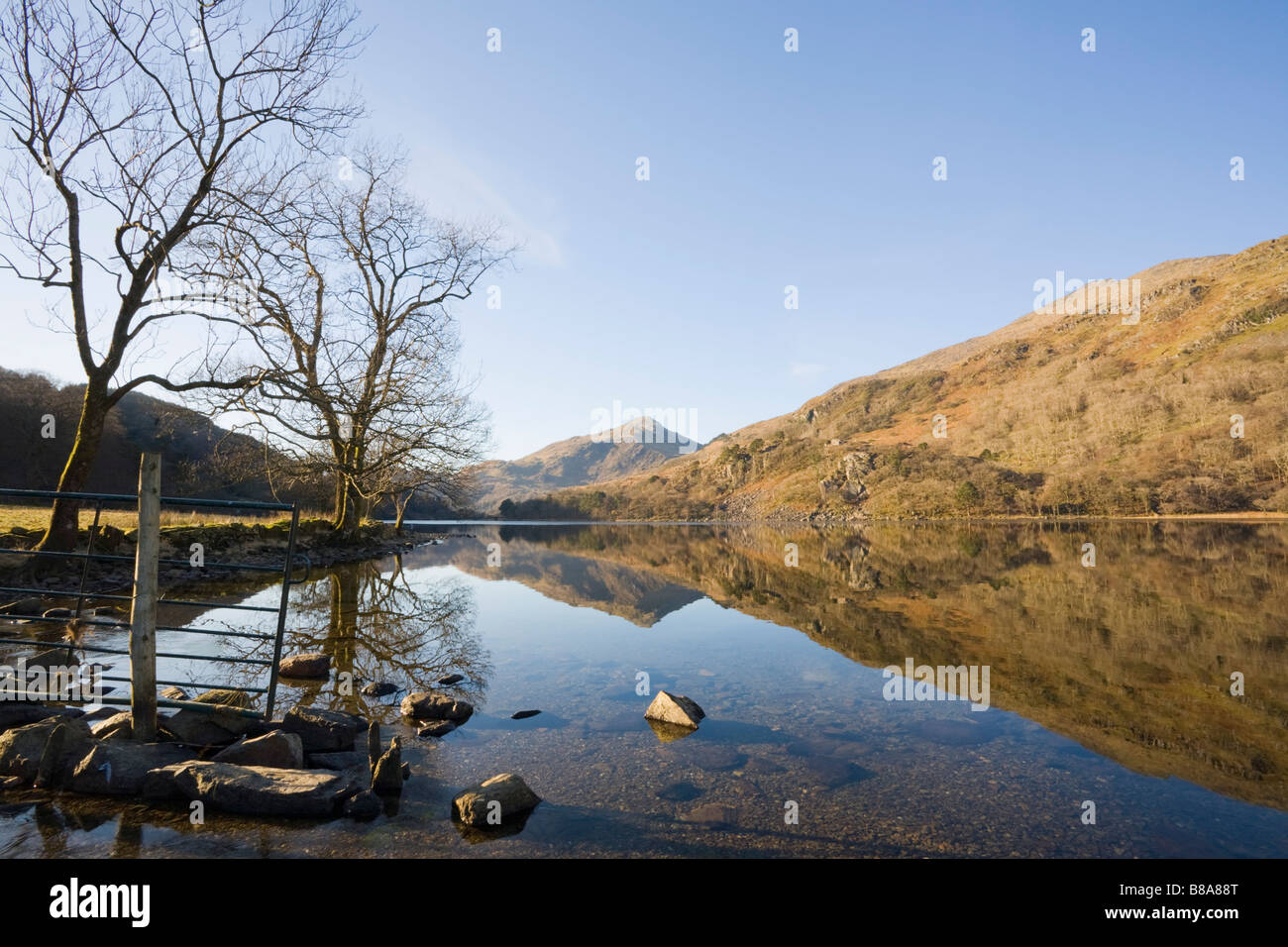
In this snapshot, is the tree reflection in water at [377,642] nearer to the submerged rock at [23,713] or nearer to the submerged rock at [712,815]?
the submerged rock at [23,713]

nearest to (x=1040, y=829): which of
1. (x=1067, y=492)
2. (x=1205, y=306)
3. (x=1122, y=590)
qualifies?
(x=1122, y=590)

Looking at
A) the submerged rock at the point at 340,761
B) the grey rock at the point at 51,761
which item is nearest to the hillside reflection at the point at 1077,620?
the submerged rock at the point at 340,761

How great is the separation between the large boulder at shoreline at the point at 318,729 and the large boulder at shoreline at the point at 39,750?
1.71 metres

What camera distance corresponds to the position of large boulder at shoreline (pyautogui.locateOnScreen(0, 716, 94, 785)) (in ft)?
18.2

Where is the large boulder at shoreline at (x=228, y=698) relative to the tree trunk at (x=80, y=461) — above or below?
below

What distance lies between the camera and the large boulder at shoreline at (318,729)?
22.1ft

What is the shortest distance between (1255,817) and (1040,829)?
187 centimetres

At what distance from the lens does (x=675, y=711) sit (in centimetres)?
804

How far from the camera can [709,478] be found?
16800 cm

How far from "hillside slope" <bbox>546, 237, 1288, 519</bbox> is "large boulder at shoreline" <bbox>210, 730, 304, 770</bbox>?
88151 millimetres

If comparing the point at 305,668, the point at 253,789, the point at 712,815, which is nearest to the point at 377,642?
the point at 305,668

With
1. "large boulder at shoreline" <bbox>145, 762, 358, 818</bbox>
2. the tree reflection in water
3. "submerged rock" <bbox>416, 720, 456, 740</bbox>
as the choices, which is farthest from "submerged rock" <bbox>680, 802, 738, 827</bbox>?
the tree reflection in water

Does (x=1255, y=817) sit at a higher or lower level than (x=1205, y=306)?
lower
